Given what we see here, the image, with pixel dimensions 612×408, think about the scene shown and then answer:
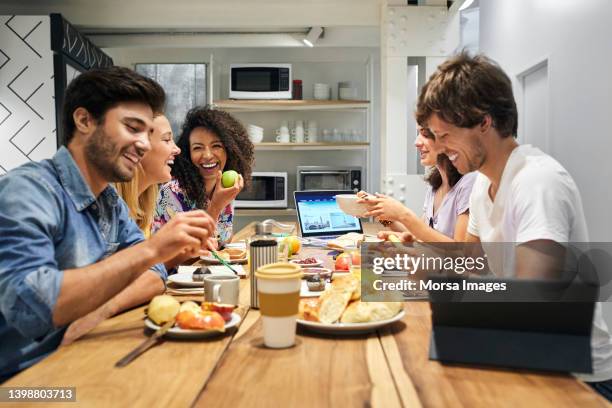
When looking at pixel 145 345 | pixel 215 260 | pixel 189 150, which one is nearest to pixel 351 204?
pixel 215 260

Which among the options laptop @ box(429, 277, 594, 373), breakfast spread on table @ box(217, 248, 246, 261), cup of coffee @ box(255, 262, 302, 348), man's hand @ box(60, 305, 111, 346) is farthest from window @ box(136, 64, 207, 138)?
laptop @ box(429, 277, 594, 373)

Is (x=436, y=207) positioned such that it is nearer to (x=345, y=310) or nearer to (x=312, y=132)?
(x=345, y=310)

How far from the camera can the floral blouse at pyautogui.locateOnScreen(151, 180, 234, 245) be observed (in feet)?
9.77

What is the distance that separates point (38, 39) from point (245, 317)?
13.8 ft

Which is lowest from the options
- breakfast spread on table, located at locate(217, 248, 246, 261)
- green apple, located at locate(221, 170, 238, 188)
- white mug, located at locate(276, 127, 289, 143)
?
breakfast spread on table, located at locate(217, 248, 246, 261)

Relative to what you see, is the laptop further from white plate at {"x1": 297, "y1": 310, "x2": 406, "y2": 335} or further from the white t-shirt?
the white t-shirt

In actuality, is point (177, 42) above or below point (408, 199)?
above

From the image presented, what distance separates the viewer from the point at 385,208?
2.39 metres

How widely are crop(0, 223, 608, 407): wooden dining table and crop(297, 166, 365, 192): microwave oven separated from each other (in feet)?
15.5

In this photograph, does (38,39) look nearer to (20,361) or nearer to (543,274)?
(20,361)

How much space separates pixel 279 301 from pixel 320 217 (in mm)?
2203

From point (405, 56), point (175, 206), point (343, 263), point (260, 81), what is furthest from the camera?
point (260, 81)

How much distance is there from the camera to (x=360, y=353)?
113cm

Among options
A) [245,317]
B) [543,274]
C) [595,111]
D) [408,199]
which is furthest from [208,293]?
[408,199]
